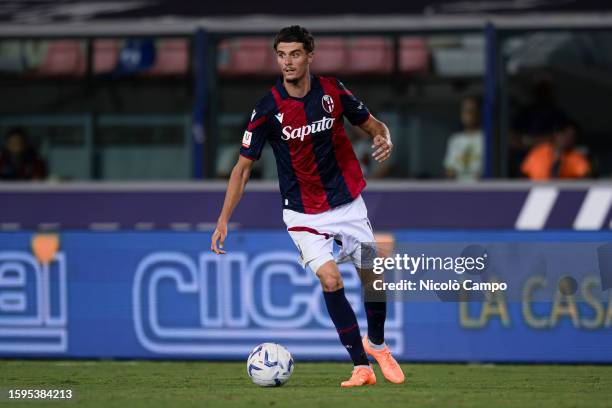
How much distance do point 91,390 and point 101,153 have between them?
18.3 feet

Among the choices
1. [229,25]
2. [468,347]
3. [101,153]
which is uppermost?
[229,25]

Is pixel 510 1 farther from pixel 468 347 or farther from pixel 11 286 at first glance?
pixel 11 286

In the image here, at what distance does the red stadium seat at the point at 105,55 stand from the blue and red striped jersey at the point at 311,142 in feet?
18.7

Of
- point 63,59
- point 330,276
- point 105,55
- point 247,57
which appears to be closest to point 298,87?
point 330,276

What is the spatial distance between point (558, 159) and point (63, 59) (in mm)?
5054

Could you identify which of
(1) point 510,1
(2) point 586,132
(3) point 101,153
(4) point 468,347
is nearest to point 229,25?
(3) point 101,153

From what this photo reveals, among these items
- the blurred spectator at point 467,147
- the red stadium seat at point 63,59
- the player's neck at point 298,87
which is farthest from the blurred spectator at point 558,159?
the player's neck at point 298,87

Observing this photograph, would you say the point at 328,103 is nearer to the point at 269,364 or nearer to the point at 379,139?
the point at 379,139

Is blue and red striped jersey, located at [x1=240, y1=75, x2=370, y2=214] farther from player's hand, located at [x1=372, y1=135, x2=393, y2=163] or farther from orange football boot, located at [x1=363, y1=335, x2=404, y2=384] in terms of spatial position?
orange football boot, located at [x1=363, y1=335, x2=404, y2=384]

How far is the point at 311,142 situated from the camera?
7.70m

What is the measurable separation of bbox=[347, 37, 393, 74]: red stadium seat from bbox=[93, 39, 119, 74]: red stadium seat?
2430 mm

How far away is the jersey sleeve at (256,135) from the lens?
25.1ft

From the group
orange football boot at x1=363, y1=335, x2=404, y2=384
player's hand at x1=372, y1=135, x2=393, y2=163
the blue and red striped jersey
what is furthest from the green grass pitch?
player's hand at x1=372, y1=135, x2=393, y2=163

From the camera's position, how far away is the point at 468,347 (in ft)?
32.2
